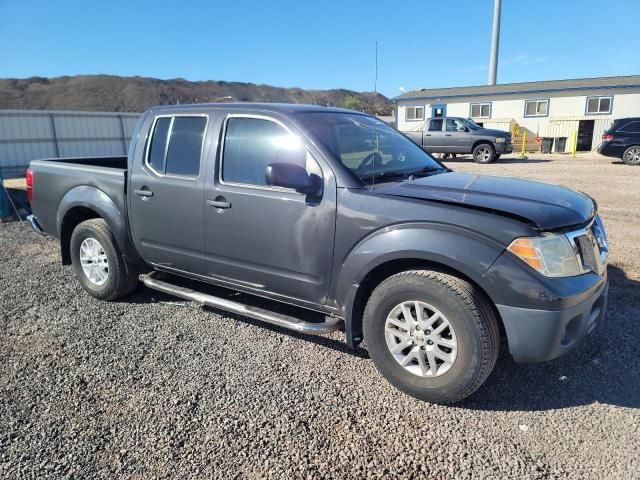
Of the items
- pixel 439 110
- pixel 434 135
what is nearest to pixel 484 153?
pixel 434 135

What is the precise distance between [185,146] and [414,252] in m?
2.22

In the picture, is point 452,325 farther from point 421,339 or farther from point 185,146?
point 185,146

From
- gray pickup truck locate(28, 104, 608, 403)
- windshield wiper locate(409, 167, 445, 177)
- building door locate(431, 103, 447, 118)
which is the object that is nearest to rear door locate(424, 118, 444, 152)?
building door locate(431, 103, 447, 118)

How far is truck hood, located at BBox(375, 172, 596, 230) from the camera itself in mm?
2773

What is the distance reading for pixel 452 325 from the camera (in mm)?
2816

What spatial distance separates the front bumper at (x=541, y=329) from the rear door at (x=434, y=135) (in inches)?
738

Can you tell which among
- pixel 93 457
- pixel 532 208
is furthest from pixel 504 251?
pixel 93 457

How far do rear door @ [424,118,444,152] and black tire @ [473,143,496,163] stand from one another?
4.86ft

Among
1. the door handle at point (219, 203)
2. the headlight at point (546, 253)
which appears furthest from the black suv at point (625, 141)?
the door handle at point (219, 203)

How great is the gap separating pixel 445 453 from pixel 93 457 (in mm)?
1861

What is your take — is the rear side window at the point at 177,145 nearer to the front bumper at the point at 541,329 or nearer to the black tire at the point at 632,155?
the front bumper at the point at 541,329

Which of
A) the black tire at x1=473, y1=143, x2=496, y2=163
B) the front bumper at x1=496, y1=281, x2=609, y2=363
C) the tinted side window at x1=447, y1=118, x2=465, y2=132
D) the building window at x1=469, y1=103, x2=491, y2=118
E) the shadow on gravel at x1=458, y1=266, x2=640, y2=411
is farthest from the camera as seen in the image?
the building window at x1=469, y1=103, x2=491, y2=118

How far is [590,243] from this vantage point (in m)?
2.98

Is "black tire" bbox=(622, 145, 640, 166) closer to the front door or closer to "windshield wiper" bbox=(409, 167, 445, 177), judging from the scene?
"windshield wiper" bbox=(409, 167, 445, 177)
